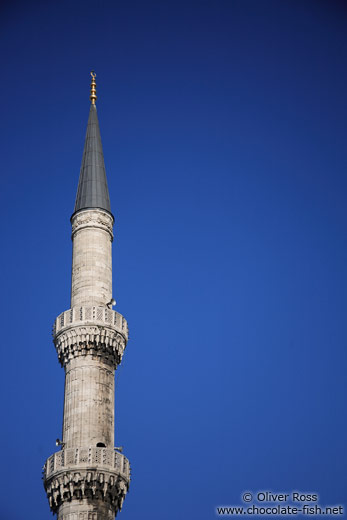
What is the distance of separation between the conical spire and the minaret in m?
0.05

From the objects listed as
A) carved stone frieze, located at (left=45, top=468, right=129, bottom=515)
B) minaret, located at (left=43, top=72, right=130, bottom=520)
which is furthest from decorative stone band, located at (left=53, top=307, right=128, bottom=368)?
carved stone frieze, located at (left=45, top=468, right=129, bottom=515)

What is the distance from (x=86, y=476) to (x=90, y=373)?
172 inches

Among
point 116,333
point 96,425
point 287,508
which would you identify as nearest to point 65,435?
point 96,425

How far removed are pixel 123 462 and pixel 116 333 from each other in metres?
5.55

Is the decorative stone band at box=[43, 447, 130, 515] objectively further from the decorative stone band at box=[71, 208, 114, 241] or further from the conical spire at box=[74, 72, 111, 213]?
the conical spire at box=[74, 72, 111, 213]

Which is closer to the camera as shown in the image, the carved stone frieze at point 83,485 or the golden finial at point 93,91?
the carved stone frieze at point 83,485

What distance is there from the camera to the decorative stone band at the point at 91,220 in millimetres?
39875

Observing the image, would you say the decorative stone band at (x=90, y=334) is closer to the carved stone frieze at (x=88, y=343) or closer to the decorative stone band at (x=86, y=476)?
the carved stone frieze at (x=88, y=343)

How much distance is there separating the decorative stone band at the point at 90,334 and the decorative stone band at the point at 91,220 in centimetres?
438

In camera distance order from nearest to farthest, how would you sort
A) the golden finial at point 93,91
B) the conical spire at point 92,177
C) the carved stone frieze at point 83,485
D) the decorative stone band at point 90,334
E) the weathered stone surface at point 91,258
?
1. the carved stone frieze at point 83,485
2. the decorative stone band at point 90,334
3. the weathered stone surface at point 91,258
4. the conical spire at point 92,177
5. the golden finial at point 93,91

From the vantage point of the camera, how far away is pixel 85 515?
33.2 m

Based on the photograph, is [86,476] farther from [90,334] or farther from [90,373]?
[90,334]

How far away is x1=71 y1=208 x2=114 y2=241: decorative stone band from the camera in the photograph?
39875 mm

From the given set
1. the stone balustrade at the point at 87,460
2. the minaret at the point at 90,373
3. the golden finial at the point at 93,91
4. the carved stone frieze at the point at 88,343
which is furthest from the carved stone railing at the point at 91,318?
the golden finial at the point at 93,91
